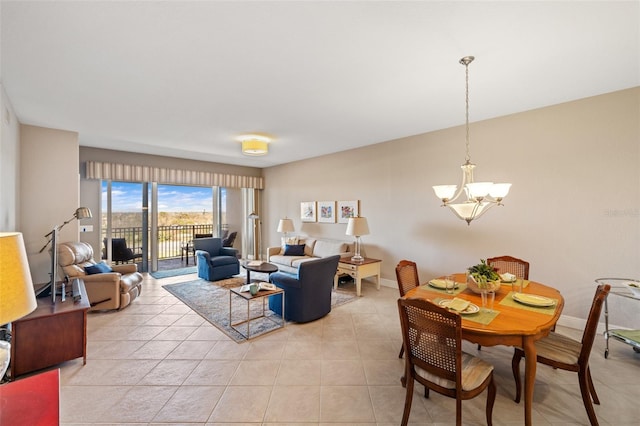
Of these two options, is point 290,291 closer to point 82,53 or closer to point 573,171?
point 82,53

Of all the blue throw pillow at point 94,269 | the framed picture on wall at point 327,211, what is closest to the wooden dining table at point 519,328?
the framed picture on wall at point 327,211

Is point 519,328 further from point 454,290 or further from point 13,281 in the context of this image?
point 13,281

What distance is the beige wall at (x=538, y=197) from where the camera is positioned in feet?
9.78

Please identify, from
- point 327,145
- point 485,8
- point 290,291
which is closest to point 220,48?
point 485,8

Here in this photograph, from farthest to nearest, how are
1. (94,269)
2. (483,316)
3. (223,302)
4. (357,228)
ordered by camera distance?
(357,228) → (223,302) → (94,269) → (483,316)

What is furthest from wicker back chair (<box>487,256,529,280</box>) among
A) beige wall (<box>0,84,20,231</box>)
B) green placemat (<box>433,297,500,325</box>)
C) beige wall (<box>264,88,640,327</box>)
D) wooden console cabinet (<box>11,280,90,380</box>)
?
beige wall (<box>0,84,20,231</box>)

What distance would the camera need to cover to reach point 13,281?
0.96m

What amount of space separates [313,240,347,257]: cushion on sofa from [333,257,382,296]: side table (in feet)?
1.31

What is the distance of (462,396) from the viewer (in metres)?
1.60

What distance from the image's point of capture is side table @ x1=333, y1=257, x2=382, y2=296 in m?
4.64

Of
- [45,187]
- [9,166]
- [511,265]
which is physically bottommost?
[511,265]

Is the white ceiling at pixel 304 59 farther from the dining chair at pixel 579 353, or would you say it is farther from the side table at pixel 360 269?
the side table at pixel 360 269

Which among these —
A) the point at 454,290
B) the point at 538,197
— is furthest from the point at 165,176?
the point at 538,197

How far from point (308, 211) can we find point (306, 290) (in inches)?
134
